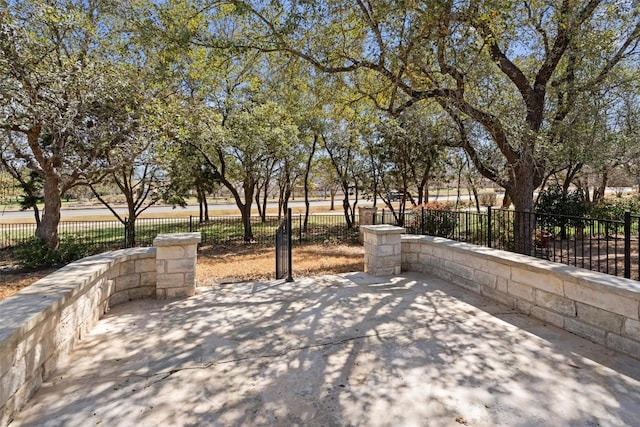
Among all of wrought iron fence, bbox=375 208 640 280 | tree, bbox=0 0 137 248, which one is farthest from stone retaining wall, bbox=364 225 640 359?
tree, bbox=0 0 137 248

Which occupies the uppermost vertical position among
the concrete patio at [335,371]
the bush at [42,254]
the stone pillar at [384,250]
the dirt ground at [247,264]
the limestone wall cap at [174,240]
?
the limestone wall cap at [174,240]

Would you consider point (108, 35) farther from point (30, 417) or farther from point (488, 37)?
point (30, 417)

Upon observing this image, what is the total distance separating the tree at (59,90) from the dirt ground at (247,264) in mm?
1765

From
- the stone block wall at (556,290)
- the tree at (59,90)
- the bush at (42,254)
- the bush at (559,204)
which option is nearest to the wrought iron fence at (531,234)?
the bush at (559,204)

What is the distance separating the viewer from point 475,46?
235 inches

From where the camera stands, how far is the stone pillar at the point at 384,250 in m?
5.76

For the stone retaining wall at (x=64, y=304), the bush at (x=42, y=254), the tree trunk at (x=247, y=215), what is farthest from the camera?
the tree trunk at (x=247, y=215)

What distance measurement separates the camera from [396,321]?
3.96m

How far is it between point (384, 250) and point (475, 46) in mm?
3805

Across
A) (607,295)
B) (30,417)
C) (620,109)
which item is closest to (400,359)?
(607,295)

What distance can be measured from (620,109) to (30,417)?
1364 centimetres

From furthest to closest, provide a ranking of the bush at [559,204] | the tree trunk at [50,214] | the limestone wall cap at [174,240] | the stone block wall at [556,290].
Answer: the bush at [559,204] < the tree trunk at [50,214] < the limestone wall cap at [174,240] < the stone block wall at [556,290]

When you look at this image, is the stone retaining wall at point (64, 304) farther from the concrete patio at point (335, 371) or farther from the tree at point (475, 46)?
the tree at point (475, 46)

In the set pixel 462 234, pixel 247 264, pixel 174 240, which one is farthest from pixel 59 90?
pixel 462 234
